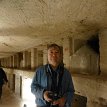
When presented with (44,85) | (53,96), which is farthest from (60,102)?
(44,85)

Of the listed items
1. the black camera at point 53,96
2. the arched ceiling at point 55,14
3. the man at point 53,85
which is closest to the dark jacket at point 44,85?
the man at point 53,85

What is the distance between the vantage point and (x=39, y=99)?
2615 mm

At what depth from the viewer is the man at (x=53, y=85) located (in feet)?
8.30

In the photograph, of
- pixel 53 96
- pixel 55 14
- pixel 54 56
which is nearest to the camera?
pixel 53 96

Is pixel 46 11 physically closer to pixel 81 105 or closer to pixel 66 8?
pixel 66 8

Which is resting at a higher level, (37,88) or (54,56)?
(54,56)

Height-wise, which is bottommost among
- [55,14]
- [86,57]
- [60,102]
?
[60,102]

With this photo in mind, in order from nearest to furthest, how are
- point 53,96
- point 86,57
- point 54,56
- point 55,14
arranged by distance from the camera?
point 53,96, point 54,56, point 55,14, point 86,57

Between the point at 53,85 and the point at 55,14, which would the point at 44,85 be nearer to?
the point at 53,85

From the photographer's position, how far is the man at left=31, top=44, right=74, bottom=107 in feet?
8.30

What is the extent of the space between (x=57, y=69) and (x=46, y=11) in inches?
28.0

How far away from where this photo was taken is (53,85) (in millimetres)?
2590

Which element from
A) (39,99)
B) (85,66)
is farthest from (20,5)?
(85,66)

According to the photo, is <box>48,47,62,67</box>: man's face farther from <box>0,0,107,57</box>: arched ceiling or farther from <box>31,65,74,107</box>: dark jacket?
<box>0,0,107,57</box>: arched ceiling
